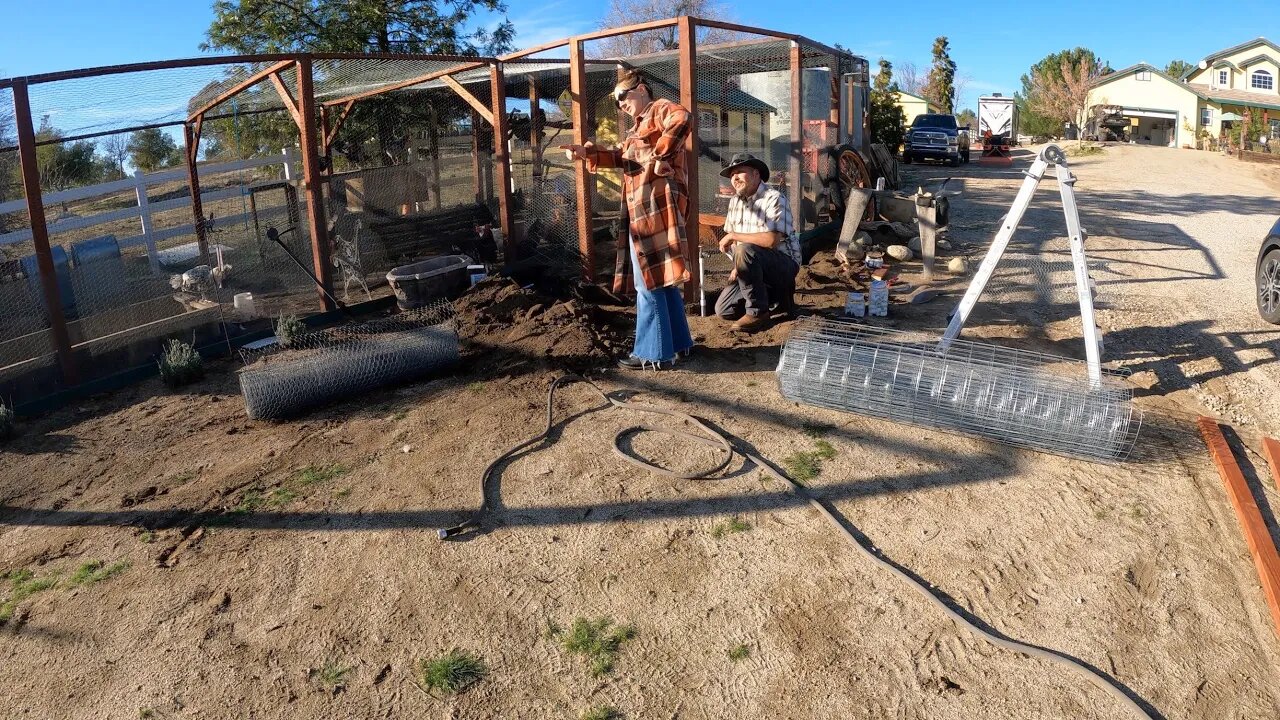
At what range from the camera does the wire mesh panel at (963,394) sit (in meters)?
4.35

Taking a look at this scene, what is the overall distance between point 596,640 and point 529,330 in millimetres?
3540

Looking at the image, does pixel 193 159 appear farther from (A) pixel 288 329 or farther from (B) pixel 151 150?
(A) pixel 288 329

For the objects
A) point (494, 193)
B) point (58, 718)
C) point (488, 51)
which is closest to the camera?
point (58, 718)

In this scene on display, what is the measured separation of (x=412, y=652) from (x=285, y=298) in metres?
5.79

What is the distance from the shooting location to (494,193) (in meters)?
9.79

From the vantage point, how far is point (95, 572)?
360 centimetres

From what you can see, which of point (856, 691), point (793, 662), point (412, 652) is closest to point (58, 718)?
point (412, 652)

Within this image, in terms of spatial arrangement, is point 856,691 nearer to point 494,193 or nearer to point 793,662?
point 793,662

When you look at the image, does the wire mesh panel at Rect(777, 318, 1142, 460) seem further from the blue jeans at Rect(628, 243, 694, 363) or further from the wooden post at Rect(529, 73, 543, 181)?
the wooden post at Rect(529, 73, 543, 181)

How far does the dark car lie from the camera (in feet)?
21.9

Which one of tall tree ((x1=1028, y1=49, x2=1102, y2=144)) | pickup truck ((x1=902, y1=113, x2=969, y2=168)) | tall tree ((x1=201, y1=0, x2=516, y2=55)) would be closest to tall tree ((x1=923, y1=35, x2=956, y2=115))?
tall tree ((x1=1028, y1=49, x2=1102, y2=144))

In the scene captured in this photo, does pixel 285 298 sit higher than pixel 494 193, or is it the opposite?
pixel 494 193

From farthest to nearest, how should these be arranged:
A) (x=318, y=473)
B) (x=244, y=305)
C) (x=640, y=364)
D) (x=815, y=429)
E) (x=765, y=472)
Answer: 1. (x=244, y=305)
2. (x=640, y=364)
3. (x=815, y=429)
4. (x=318, y=473)
5. (x=765, y=472)

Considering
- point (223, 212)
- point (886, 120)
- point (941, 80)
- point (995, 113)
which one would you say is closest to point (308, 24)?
point (223, 212)
